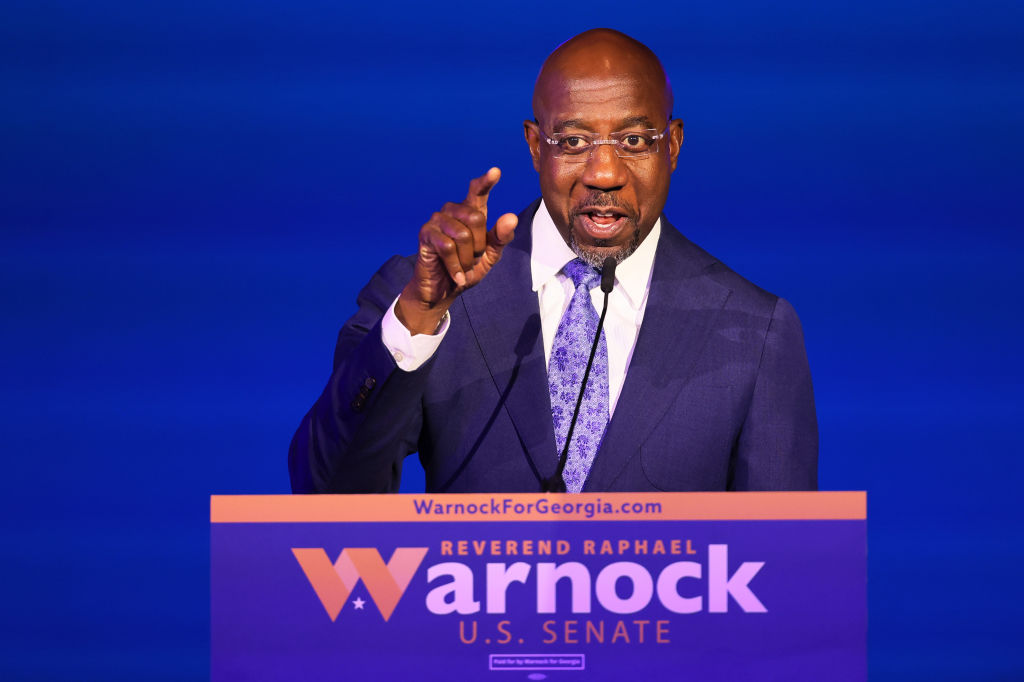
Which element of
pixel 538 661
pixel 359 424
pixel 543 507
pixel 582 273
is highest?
pixel 582 273

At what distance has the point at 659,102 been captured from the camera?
5.84 ft

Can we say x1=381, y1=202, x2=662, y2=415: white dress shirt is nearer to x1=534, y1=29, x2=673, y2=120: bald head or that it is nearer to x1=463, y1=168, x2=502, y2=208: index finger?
x1=534, y1=29, x2=673, y2=120: bald head

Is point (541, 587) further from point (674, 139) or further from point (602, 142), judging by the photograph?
point (674, 139)

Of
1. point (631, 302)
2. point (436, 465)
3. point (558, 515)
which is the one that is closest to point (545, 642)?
point (558, 515)

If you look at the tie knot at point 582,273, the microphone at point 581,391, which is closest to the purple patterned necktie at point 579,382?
the tie knot at point 582,273

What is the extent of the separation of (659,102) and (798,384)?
43 cm

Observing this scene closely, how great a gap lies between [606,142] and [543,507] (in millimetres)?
621

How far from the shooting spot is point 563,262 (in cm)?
183

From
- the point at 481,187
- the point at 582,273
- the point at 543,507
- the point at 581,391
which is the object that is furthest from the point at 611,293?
the point at 543,507

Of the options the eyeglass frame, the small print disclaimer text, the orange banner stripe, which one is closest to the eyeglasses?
the eyeglass frame

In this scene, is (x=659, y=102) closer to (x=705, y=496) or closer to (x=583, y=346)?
(x=583, y=346)

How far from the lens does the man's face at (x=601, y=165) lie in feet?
5.73

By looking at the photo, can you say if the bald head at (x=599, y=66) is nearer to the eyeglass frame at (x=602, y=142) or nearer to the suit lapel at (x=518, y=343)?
the eyeglass frame at (x=602, y=142)

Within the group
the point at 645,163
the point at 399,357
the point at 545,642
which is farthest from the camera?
the point at 645,163
